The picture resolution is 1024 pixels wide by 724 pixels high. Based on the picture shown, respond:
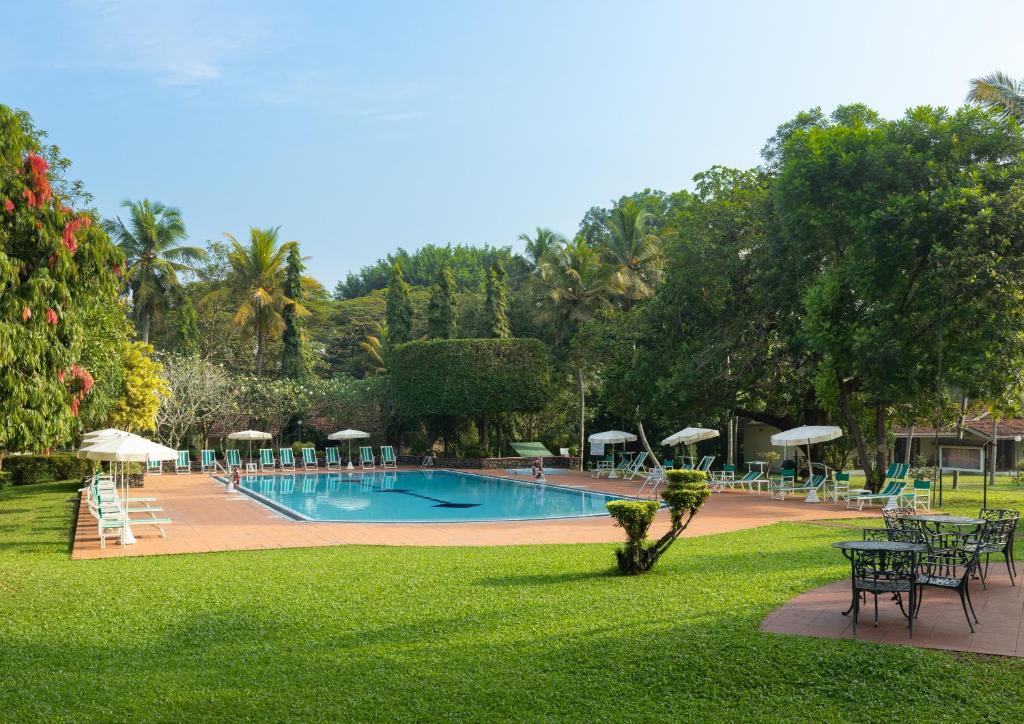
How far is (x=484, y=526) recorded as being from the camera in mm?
14820

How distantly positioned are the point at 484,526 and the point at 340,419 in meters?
21.1

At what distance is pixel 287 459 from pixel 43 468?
9268 mm

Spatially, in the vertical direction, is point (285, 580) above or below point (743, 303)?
below

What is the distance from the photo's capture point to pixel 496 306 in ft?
118

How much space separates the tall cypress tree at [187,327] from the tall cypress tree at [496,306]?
40.5ft

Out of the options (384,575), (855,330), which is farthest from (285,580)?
(855,330)

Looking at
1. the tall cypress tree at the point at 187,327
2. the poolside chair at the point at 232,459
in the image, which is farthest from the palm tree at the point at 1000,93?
the tall cypress tree at the point at 187,327

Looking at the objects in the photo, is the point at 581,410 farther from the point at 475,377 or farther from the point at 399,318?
the point at 399,318

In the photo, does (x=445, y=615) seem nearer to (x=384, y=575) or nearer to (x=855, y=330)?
(x=384, y=575)

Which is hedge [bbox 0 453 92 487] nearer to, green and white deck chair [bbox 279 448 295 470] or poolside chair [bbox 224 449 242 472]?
poolside chair [bbox 224 449 242 472]

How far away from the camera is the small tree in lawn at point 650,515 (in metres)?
8.99

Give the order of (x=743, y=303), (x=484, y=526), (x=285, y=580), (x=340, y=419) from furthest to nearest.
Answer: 1. (x=340, y=419)
2. (x=743, y=303)
3. (x=484, y=526)
4. (x=285, y=580)

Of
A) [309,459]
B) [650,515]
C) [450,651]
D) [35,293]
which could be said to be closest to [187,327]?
[309,459]

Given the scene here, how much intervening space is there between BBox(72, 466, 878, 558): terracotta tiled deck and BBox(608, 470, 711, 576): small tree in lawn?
3221 mm
